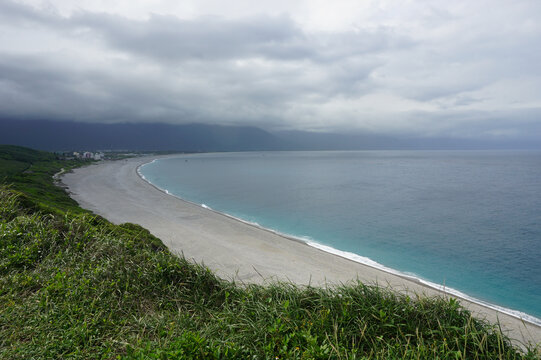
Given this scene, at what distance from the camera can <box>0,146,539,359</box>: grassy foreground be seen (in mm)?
5109

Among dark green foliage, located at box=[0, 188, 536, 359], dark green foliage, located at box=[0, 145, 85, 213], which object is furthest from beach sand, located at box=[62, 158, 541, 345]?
dark green foliage, located at box=[0, 145, 85, 213]

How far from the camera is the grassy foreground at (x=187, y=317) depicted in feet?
16.8

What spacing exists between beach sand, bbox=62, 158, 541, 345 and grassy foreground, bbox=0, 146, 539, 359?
4432 millimetres

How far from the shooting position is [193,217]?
40.9 metres

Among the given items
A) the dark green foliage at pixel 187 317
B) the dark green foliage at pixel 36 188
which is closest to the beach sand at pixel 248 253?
the dark green foliage at pixel 187 317

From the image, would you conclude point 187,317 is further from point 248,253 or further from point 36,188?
point 36,188

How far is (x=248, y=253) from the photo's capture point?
26.6 meters

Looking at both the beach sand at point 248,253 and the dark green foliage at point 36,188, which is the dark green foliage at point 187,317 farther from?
the dark green foliage at point 36,188

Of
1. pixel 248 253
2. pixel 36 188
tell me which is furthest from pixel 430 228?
pixel 36 188

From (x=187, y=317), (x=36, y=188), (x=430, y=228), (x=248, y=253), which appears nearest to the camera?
(x=187, y=317)

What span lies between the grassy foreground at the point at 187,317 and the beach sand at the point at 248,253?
4432mm

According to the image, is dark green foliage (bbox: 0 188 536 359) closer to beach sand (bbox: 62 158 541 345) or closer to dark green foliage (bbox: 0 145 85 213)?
beach sand (bbox: 62 158 541 345)

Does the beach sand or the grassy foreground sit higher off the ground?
the grassy foreground

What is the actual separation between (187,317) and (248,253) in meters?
20.6
